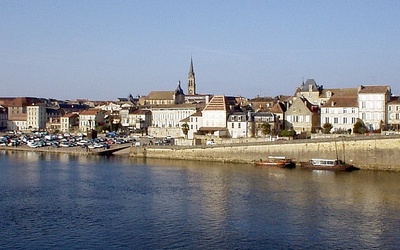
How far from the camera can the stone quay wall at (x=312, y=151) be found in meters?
29.3

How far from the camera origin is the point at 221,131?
4088 centimetres

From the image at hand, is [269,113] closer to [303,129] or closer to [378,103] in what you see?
[303,129]

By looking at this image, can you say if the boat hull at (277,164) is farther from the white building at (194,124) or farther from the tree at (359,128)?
the white building at (194,124)

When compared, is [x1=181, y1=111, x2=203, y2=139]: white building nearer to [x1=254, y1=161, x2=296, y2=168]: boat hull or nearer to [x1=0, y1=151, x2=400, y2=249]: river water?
[x1=254, y1=161, x2=296, y2=168]: boat hull

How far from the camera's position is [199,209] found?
64.1 ft

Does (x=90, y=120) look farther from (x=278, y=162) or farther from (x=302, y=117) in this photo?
(x=278, y=162)

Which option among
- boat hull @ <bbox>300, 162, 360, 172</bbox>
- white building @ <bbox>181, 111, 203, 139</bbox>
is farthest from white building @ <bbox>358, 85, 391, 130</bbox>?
white building @ <bbox>181, 111, 203, 139</bbox>

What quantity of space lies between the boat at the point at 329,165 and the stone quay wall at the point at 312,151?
1.77ft

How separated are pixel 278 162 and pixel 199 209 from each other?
12.6 meters

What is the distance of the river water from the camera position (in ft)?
51.6

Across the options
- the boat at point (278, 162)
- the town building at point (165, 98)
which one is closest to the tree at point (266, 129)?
the boat at point (278, 162)

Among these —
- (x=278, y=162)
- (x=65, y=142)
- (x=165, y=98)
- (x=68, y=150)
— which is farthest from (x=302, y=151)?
(x=165, y=98)

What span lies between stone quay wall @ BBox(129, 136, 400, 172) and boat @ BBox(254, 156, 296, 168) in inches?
21.1

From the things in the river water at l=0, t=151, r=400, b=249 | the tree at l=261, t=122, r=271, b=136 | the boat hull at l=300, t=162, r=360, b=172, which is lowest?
the river water at l=0, t=151, r=400, b=249
